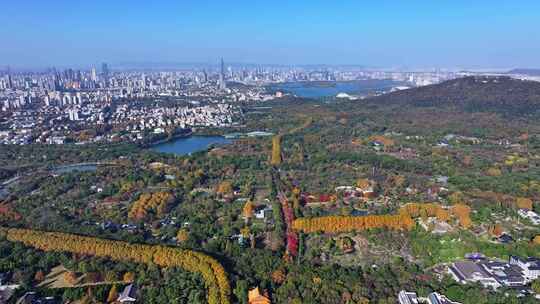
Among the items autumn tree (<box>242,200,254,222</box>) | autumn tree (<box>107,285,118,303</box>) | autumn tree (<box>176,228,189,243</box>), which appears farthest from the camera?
autumn tree (<box>242,200,254,222</box>)

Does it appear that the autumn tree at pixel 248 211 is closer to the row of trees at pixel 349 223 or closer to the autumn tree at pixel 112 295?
the row of trees at pixel 349 223

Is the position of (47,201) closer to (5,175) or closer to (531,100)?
(5,175)

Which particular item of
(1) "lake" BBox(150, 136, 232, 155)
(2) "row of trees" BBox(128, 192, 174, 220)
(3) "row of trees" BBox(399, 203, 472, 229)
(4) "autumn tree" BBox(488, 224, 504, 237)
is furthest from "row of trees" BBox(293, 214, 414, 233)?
(1) "lake" BBox(150, 136, 232, 155)

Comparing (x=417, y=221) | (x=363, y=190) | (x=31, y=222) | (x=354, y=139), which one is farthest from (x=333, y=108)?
(x=31, y=222)

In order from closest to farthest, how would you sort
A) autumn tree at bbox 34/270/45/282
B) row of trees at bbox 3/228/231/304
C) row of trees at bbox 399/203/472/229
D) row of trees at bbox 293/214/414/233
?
row of trees at bbox 3/228/231/304
autumn tree at bbox 34/270/45/282
row of trees at bbox 293/214/414/233
row of trees at bbox 399/203/472/229

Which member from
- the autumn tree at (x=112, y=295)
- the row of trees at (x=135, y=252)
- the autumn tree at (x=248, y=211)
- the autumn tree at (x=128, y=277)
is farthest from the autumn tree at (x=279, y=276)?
the autumn tree at (x=248, y=211)

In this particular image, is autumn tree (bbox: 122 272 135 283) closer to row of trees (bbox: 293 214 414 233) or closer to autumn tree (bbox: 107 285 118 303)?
autumn tree (bbox: 107 285 118 303)
